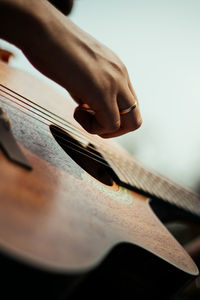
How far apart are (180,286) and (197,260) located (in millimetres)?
652

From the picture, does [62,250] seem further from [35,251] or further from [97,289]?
[97,289]

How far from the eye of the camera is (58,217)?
245 millimetres

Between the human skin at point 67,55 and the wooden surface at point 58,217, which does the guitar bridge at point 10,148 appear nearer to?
the wooden surface at point 58,217

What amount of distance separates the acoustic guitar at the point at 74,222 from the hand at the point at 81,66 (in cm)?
11

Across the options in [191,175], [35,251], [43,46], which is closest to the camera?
[35,251]

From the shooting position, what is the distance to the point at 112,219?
0.35m

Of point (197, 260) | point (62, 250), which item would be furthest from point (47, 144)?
point (197, 260)

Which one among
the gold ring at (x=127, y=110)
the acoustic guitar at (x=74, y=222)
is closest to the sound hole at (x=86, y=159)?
the acoustic guitar at (x=74, y=222)

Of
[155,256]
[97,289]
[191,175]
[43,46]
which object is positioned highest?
[43,46]

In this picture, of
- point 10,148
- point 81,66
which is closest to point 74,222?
point 10,148

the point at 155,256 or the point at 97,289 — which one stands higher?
the point at 155,256

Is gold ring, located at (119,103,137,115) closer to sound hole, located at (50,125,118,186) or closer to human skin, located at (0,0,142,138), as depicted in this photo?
human skin, located at (0,0,142,138)

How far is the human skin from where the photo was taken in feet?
1.24

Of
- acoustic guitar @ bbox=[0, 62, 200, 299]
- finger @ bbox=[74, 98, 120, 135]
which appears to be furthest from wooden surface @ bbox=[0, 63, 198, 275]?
finger @ bbox=[74, 98, 120, 135]
